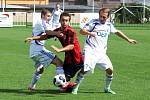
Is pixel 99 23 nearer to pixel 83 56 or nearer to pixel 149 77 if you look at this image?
pixel 83 56

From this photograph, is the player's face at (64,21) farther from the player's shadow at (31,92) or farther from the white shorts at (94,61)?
the player's shadow at (31,92)

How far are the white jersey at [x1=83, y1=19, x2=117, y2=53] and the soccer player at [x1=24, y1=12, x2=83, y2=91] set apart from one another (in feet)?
0.95

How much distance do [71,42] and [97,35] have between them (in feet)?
1.90

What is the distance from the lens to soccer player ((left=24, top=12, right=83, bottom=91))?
10898 mm

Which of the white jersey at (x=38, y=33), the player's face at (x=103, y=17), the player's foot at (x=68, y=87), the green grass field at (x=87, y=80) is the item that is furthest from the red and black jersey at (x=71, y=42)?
the green grass field at (x=87, y=80)

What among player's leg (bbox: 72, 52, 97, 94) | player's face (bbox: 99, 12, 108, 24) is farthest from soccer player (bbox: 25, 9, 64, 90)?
player's face (bbox: 99, 12, 108, 24)

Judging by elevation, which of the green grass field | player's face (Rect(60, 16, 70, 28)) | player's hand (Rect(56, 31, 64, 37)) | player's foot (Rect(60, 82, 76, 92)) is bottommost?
the green grass field

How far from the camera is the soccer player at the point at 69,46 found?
10.9 meters

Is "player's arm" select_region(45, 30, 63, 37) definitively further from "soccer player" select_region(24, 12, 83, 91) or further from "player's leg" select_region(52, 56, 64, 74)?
"player's leg" select_region(52, 56, 64, 74)

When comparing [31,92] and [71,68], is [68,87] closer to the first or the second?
[71,68]

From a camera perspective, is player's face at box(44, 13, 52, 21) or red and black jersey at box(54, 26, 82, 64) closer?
red and black jersey at box(54, 26, 82, 64)

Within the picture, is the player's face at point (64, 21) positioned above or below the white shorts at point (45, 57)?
above

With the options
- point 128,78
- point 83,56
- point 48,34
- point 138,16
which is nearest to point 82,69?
point 83,56

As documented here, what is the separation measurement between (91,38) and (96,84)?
1.94 metres
